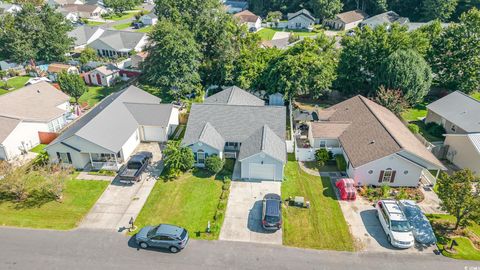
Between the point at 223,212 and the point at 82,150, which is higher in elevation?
the point at 82,150

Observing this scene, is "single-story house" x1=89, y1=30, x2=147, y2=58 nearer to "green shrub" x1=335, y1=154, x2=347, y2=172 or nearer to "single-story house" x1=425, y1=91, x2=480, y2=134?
"green shrub" x1=335, y1=154, x2=347, y2=172

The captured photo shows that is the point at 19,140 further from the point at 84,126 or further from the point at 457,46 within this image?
the point at 457,46

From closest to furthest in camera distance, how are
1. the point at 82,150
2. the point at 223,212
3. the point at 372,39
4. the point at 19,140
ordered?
the point at 223,212
the point at 82,150
the point at 19,140
the point at 372,39

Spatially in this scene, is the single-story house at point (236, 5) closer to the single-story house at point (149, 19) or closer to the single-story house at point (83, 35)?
the single-story house at point (149, 19)

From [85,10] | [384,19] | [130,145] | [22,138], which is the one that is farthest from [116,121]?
[85,10]

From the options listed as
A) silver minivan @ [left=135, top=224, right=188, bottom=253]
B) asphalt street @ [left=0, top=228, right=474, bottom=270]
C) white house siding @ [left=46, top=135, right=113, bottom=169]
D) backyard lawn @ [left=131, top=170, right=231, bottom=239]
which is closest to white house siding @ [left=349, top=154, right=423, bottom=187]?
asphalt street @ [left=0, top=228, right=474, bottom=270]

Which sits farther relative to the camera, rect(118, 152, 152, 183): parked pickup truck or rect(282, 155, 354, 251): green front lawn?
rect(118, 152, 152, 183): parked pickup truck

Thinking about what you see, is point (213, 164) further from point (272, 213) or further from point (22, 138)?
point (22, 138)

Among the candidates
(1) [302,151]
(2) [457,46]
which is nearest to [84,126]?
(1) [302,151]
